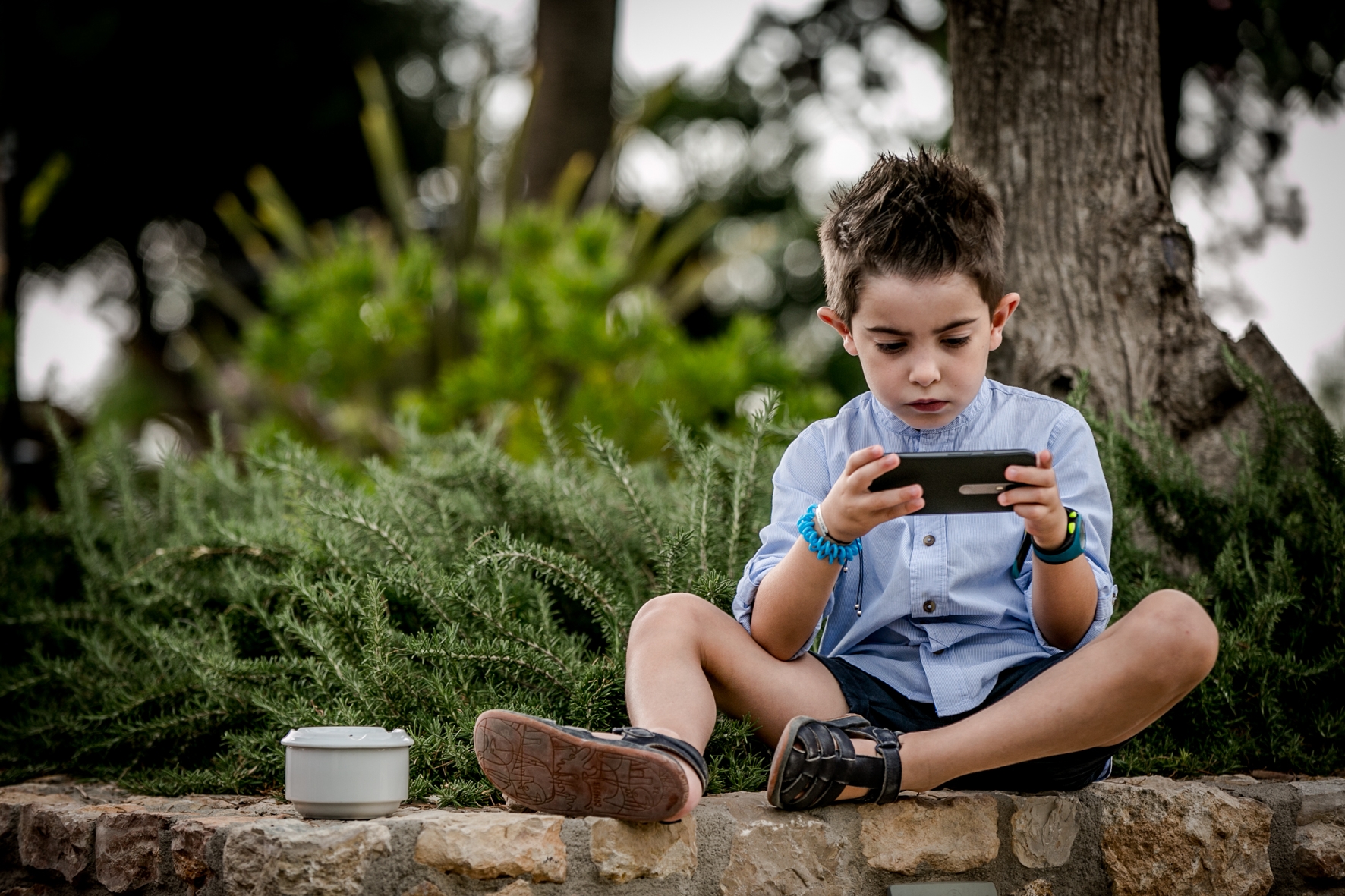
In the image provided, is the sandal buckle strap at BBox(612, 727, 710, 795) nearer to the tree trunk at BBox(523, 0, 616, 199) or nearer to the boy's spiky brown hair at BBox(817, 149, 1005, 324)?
the boy's spiky brown hair at BBox(817, 149, 1005, 324)

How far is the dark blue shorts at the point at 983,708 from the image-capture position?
5.73ft

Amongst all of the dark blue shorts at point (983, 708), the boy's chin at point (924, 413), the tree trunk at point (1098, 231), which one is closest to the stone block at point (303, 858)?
the dark blue shorts at point (983, 708)

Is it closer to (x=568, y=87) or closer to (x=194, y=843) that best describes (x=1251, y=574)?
(x=194, y=843)

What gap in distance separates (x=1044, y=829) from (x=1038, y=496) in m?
0.65

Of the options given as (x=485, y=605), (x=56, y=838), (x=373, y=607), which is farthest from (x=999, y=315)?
(x=56, y=838)

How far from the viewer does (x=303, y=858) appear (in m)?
1.45

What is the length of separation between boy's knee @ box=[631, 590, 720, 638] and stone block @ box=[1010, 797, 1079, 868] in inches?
23.7

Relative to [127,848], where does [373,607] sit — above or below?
above

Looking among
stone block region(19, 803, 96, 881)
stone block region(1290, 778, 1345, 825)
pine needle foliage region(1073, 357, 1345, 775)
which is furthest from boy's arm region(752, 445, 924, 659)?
stone block region(19, 803, 96, 881)

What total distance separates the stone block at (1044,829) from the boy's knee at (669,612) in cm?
60

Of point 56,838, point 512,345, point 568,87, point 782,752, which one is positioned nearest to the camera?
point 782,752

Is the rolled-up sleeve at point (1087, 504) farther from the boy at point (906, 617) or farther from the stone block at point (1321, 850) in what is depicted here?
the stone block at point (1321, 850)

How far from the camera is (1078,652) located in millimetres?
1620

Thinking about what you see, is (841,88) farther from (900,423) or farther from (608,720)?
(608,720)
